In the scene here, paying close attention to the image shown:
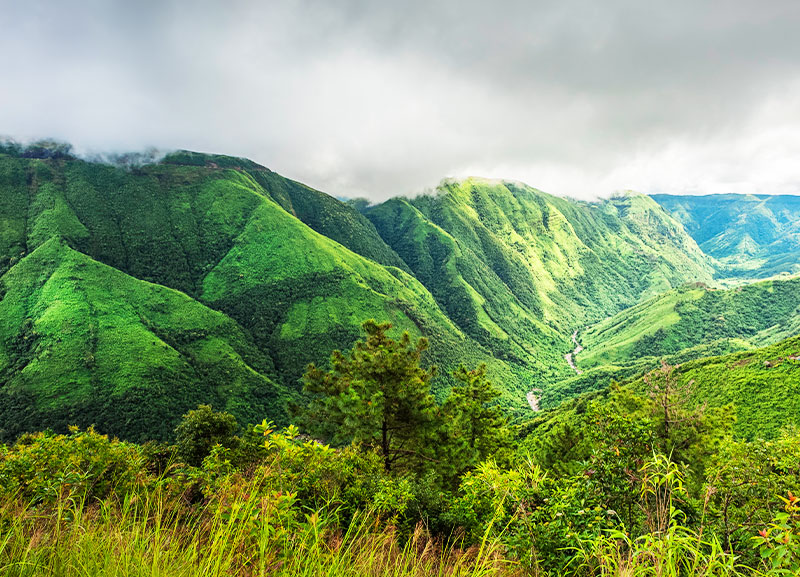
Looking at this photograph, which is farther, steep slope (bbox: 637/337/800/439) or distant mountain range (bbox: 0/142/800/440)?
distant mountain range (bbox: 0/142/800/440)

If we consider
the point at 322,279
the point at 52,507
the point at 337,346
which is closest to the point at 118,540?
the point at 52,507

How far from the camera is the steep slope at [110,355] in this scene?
98.2 m

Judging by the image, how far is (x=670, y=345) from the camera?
6939 inches

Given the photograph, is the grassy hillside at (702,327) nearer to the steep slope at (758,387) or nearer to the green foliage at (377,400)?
the steep slope at (758,387)

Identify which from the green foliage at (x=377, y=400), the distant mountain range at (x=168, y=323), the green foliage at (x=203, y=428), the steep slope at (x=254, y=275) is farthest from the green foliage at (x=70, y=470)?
the steep slope at (x=254, y=275)

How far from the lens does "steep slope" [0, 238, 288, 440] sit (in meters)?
98.2

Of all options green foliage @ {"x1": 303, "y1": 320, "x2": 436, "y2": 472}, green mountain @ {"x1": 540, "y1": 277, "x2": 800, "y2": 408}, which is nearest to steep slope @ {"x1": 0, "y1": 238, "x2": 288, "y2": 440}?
green foliage @ {"x1": 303, "y1": 320, "x2": 436, "y2": 472}

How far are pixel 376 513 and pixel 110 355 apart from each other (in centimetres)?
14334

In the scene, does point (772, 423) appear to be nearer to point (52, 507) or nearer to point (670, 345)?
point (52, 507)

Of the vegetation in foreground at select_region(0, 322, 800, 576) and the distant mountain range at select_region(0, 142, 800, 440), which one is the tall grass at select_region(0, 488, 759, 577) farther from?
the distant mountain range at select_region(0, 142, 800, 440)

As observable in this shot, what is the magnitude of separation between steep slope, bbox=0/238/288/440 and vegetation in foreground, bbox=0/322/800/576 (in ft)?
362

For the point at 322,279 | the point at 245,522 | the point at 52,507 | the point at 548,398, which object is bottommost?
the point at 548,398

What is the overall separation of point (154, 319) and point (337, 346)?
235 ft

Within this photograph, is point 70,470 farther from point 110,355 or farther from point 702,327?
point 702,327
